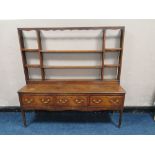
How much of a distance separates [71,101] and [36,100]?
18.9 inches

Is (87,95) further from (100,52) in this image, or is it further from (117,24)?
(117,24)

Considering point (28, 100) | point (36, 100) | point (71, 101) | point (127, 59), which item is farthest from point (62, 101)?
point (127, 59)

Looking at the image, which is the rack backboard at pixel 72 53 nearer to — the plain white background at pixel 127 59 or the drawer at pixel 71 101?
the plain white background at pixel 127 59

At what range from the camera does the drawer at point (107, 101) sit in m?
1.95

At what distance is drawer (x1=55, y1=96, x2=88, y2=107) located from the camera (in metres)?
1.97

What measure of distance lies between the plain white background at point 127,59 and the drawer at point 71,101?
0.78 m

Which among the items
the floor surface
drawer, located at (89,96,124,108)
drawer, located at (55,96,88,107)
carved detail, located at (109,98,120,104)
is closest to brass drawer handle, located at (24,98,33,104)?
drawer, located at (55,96,88,107)

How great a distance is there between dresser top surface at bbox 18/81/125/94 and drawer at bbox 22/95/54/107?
0.26 feet

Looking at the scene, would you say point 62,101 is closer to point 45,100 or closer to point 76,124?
point 45,100


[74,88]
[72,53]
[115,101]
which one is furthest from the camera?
[72,53]

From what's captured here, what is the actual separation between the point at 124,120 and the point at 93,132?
598 millimetres

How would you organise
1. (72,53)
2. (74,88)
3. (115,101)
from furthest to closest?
(72,53) < (74,88) < (115,101)

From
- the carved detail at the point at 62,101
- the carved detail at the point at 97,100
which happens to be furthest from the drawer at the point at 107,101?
the carved detail at the point at 62,101

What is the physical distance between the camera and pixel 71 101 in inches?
78.5
